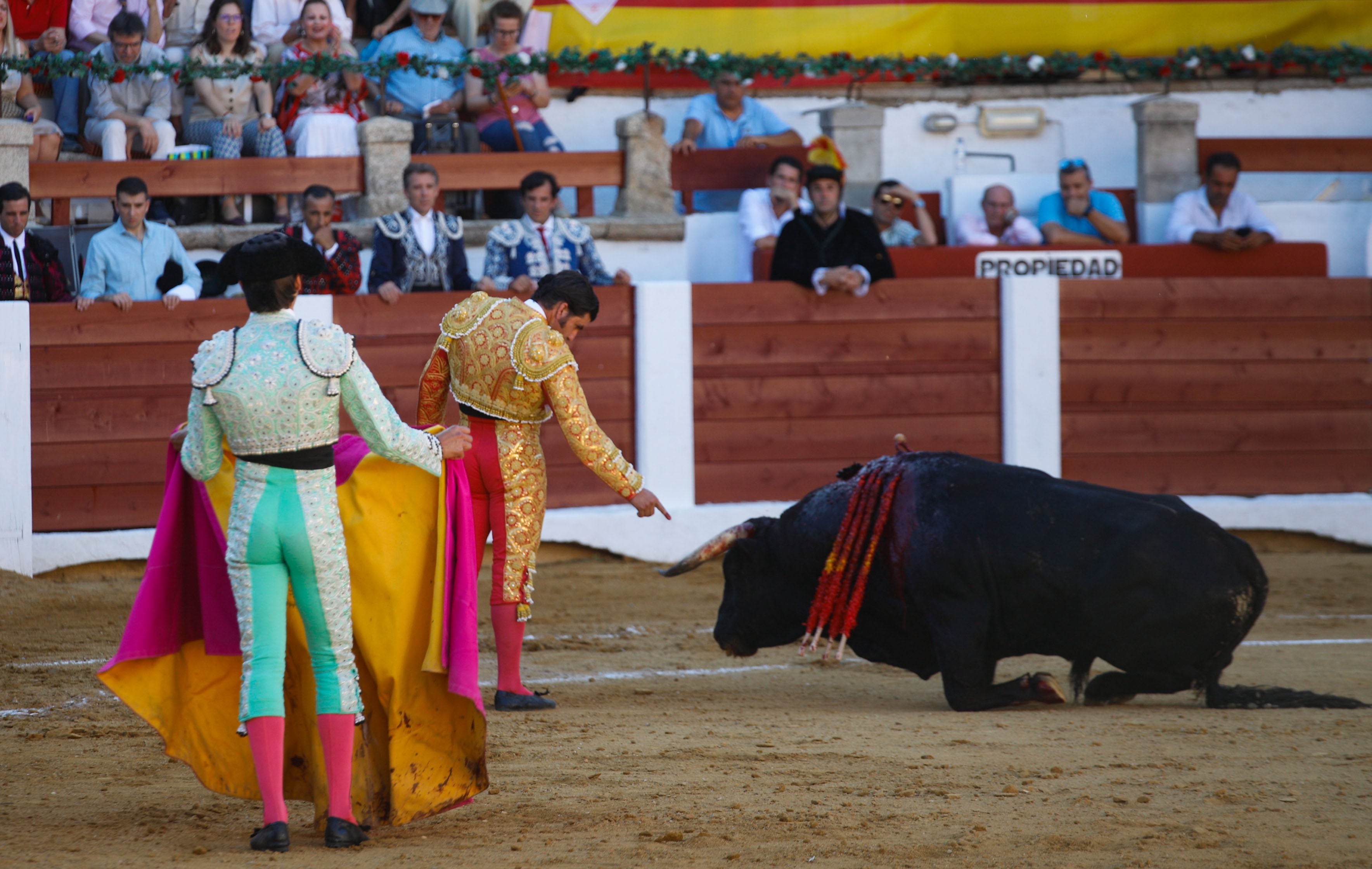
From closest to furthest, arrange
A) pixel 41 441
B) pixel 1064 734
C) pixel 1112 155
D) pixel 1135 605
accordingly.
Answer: pixel 1064 734 < pixel 1135 605 < pixel 41 441 < pixel 1112 155

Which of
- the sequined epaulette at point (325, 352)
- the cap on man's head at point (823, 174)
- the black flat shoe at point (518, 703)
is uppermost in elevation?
→ the cap on man's head at point (823, 174)

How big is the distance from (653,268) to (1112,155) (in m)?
3.62

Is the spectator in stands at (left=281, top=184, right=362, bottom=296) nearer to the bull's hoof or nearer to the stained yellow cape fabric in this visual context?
the stained yellow cape fabric

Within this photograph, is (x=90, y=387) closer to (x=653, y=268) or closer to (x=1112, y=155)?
(x=653, y=268)

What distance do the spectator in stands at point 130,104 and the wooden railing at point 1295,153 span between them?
6.00 m

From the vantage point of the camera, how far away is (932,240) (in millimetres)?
8539

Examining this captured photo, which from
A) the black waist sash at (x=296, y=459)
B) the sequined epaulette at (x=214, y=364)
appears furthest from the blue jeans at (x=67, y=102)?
the black waist sash at (x=296, y=459)

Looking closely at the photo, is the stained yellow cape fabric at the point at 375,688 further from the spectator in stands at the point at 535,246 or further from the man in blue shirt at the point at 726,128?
the man in blue shirt at the point at 726,128

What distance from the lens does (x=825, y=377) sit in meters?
8.02

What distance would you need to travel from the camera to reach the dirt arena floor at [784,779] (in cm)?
289

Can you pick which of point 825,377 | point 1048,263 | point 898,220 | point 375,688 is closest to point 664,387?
point 825,377

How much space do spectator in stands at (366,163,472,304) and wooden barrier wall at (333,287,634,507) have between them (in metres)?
0.08

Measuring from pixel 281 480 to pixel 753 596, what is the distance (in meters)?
2.26

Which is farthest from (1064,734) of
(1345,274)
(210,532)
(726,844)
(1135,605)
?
(1345,274)
